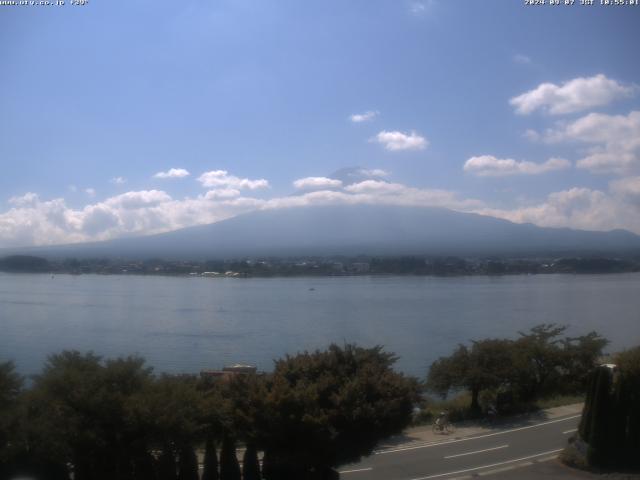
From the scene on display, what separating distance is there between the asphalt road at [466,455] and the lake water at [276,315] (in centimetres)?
834

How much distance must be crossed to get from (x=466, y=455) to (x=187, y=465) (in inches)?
165

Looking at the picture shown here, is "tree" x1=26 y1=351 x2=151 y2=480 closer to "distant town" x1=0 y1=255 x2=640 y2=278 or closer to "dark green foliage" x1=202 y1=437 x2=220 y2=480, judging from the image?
"dark green foliage" x1=202 y1=437 x2=220 y2=480

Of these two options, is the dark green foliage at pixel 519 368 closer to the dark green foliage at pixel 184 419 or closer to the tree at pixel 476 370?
the tree at pixel 476 370

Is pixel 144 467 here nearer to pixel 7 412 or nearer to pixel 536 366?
pixel 7 412

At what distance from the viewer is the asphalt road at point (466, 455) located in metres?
7.30

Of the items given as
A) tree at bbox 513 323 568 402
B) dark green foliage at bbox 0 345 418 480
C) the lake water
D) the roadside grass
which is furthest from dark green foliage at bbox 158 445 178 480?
the lake water

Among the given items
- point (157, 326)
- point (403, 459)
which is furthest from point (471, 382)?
point (157, 326)

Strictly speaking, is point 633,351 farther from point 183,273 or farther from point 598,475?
point 183,273

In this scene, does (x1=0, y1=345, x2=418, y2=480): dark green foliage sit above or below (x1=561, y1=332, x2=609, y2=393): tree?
above

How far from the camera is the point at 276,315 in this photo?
29406mm

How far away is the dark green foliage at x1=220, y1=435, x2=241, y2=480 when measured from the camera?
19.2 feet

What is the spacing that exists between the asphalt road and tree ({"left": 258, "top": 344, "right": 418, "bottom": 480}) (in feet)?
4.35

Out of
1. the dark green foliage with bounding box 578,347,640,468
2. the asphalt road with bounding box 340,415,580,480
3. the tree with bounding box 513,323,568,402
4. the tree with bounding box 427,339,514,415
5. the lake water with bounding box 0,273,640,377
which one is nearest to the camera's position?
the dark green foliage with bounding box 578,347,640,468

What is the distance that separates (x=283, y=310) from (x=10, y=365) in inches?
1032
